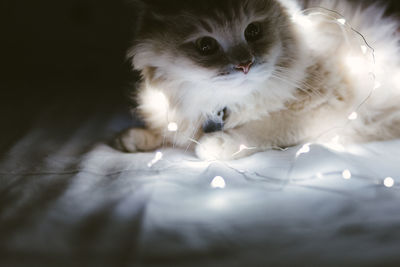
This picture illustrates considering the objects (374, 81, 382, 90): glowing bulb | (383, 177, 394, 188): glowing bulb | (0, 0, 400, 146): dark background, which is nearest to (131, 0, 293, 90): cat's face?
(374, 81, 382, 90): glowing bulb

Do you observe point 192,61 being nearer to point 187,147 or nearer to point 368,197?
point 187,147

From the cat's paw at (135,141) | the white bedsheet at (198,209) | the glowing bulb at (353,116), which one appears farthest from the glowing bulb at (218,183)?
the glowing bulb at (353,116)

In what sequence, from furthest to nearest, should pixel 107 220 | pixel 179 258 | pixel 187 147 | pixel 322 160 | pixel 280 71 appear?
pixel 187 147 → pixel 280 71 → pixel 322 160 → pixel 107 220 → pixel 179 258

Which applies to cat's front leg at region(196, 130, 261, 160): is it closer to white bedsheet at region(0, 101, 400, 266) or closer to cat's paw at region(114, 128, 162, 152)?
white bedsheet at region(0, 101, 400, 266)

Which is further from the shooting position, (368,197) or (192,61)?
(192,61)

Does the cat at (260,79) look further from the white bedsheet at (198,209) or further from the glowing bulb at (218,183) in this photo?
the glowing bulb at (218,183)

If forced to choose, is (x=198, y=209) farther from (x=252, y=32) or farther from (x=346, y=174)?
(x=252, y=32)

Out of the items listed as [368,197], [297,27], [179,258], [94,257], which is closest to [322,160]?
[368,197]
